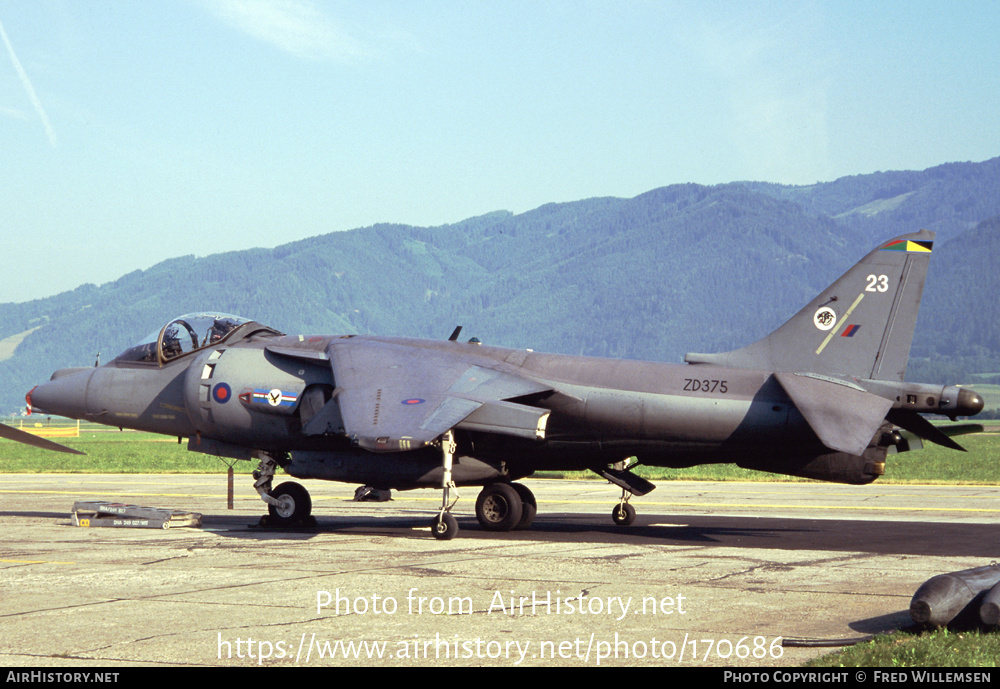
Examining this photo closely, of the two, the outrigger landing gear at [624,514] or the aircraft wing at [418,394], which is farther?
the outrigger landing gear at [624,514]

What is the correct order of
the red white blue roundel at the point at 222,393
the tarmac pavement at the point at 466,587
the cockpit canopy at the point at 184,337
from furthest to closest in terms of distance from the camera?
the cockpit canopy at the point at 184,337 < the red white blue roundel at the point at 222,393 < the tarmac pavement at the point at 466,587

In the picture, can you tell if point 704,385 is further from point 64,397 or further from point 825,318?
point 64,397

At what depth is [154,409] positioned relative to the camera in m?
18.5

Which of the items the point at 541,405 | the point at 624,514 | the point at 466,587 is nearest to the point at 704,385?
the point at 541,405

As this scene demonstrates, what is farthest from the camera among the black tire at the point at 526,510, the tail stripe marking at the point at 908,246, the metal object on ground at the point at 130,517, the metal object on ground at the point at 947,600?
the metal object on ground at the point at 130,517

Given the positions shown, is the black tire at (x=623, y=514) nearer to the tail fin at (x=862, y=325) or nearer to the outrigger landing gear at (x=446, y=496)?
the tail fin at (x=862, y=325)

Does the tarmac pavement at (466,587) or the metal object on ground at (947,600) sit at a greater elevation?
the metal object on ground at (947,600)

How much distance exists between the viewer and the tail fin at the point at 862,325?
53.6 feet

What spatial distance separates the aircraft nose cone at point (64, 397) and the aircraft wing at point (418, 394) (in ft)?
17.1

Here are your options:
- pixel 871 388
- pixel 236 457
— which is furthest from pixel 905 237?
pixel 236 457

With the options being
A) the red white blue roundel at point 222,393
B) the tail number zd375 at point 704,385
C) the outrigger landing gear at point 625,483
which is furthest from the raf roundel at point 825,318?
the red white blue roundel at point 222,393

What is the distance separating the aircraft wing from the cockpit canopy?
8.68 feet

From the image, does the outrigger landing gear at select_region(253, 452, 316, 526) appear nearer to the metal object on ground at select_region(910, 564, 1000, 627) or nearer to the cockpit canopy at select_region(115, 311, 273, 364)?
the cockpit canopy at select_region(115, 311, 273, 364)
